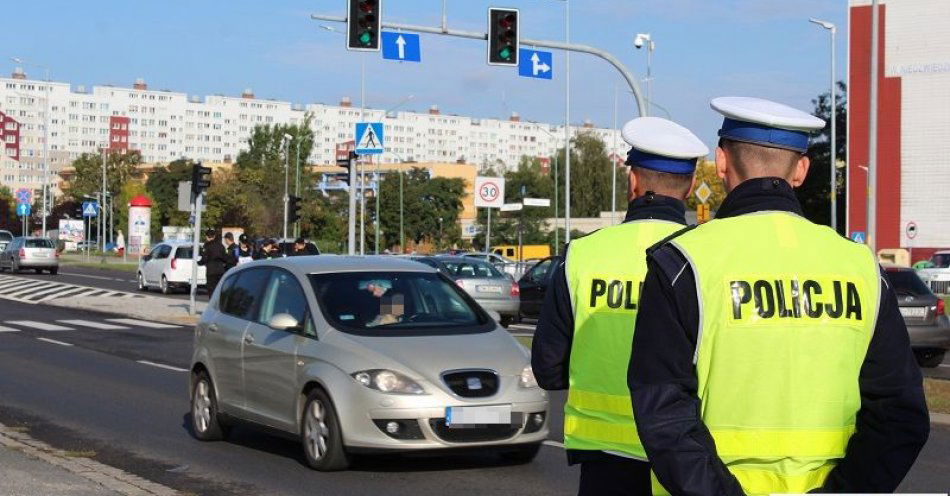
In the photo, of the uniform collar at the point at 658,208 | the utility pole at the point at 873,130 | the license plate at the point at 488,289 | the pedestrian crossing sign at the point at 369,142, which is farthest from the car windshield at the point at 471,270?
the uniform collar at the point at 658,208

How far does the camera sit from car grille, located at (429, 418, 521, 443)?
33.0ft

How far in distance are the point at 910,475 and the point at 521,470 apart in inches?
109

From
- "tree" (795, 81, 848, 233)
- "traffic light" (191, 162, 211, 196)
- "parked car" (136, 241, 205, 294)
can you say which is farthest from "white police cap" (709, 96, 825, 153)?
"tree" (795, 81, 848, 233)

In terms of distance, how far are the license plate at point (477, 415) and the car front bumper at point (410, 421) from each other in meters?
0.03

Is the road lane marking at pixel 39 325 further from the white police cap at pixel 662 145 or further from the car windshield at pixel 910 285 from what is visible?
the white police cap at pixel 662 145

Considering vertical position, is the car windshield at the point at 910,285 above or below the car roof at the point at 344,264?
below

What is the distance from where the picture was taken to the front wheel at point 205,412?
1203 centimetres

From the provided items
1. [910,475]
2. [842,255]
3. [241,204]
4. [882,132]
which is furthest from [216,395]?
[241,204]

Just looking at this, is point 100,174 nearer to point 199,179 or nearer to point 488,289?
point 199,179

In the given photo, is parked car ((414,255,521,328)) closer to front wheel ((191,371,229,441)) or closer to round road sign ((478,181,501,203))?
front wheel ((191,371,229,441))

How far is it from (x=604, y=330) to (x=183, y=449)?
25.1ft

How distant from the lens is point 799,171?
11.0 ft

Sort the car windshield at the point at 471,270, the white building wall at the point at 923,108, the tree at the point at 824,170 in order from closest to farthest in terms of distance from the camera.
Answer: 1. the car windshield at the point at 471,270
2. the white building wall at the point at 923,108
3. the tree at the point at 824,170

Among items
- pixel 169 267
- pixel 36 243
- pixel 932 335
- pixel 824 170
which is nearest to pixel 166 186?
pixel 824 170
